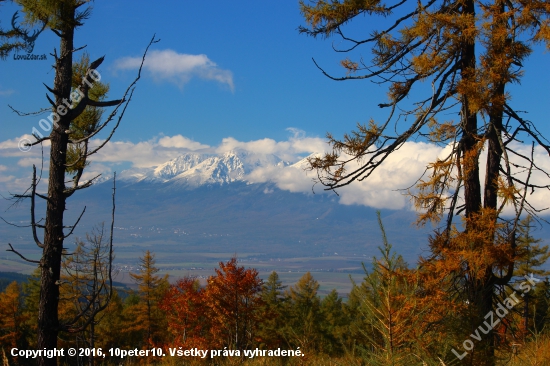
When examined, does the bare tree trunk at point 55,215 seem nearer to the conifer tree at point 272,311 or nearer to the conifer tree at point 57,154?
the conifer tree at point 57,154

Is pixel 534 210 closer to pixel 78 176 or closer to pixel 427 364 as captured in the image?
pixel 427 364

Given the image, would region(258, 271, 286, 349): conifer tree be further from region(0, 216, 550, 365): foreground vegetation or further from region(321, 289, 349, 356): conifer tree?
region(321, 289, 349, 356): conifer tree

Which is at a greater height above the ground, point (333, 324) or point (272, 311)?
point (272, 311)

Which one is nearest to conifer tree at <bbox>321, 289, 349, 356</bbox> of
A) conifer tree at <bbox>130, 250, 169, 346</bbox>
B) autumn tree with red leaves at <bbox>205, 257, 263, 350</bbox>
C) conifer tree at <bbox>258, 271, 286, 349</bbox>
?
conifer tree at <bbox>258, 271, 286, 349</bbox>

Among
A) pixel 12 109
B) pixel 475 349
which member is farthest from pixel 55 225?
pixel 475 349

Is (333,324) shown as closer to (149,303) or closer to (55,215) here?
(149,303)

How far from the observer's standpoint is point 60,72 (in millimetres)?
6211

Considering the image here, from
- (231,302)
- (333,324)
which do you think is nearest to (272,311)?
(231,302)

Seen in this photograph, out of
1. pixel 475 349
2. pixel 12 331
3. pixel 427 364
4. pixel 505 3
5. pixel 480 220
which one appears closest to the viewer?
pixel 427 364

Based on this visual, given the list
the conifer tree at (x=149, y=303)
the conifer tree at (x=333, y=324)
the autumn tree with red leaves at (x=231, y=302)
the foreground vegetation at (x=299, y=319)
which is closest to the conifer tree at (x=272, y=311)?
the foreground vegetation at (x=299, y=319)

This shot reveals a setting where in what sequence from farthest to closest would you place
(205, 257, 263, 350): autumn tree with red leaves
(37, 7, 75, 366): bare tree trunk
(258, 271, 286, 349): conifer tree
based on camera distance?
(258, 271, 286, 349): conifer tree, (205, 257, 263, 350): autumn tree with red leaves, (37, 7, 75, 366): bare tree trunk

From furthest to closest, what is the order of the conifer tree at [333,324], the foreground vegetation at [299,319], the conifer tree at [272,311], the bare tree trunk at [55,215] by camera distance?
the conifer tree at [333,324] → the conifer tree at [272,311] → the bare tree trunk at [55,215] → the foreground vegetation at [299,319]

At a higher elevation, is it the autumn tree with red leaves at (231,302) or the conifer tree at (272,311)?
the autumn tree with red leaves at (231,302)

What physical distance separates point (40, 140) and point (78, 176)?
0.72 m
